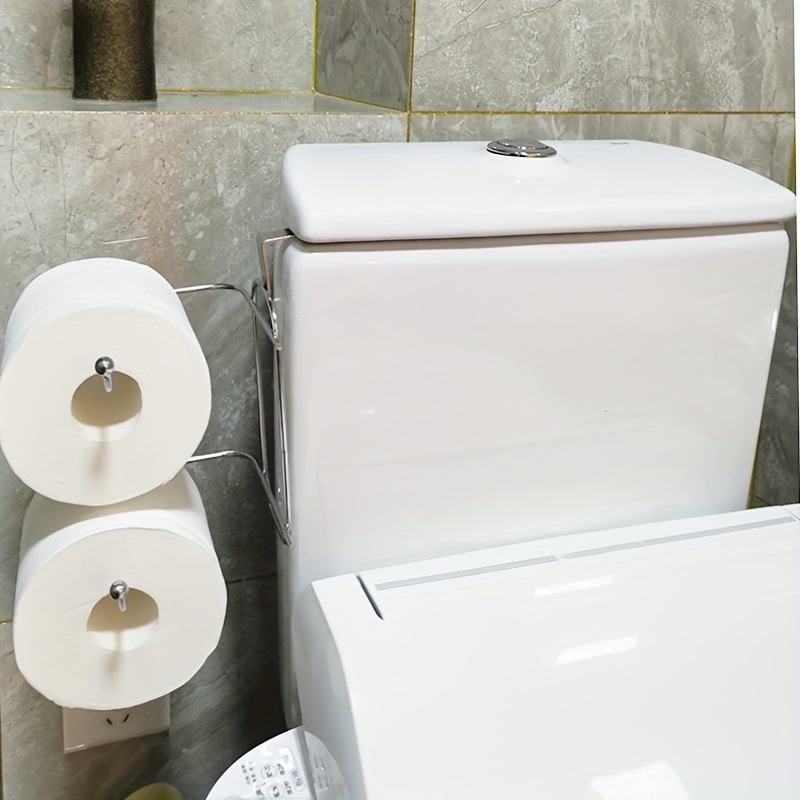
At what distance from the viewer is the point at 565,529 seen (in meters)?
0.80

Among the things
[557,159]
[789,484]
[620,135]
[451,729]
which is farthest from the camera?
[789,484]

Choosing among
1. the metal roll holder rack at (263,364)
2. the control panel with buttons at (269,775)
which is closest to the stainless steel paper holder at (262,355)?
the metal roll holder rack at (263,364)

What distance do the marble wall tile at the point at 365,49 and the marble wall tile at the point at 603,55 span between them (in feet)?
0.06

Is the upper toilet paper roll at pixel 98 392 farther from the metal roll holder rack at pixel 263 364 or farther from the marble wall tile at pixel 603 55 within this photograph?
the marble wall tile at pixel 603 55

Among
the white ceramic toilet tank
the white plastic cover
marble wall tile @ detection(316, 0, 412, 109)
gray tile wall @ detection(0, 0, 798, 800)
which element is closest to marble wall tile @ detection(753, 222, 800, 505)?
gray tile wall @ detection(0, 0, 798, 800)

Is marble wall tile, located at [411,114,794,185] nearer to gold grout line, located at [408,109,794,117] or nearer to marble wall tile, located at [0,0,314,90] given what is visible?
gold grout line, located at [408,109,794,117]

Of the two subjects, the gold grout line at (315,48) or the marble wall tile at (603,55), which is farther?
the gold grout line at (315,48)

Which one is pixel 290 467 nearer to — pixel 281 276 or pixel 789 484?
pixel 281 276

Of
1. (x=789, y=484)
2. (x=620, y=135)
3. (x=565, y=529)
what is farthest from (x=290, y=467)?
(x=789, y=484)

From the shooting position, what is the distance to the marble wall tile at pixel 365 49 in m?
0.84

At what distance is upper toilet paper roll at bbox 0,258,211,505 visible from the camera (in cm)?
59

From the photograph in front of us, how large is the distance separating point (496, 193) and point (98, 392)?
33cm

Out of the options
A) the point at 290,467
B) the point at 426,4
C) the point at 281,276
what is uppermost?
the point at 426,4

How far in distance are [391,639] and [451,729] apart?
0.08 meters
